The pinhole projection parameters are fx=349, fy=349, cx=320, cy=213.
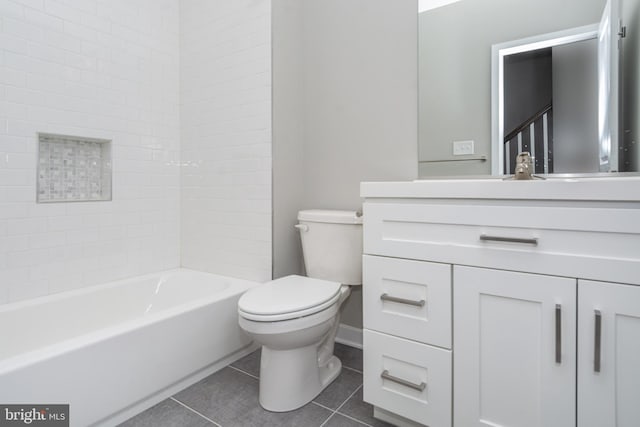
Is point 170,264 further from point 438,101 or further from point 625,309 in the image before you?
point 625,309

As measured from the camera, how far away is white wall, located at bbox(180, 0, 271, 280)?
198cm

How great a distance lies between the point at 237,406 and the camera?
1.48m

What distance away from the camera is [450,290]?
1131 mm

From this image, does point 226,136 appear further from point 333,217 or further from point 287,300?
point 287,300

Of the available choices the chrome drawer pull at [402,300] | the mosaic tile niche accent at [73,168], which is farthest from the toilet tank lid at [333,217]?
the mosaic tile niche accent at [73,168]

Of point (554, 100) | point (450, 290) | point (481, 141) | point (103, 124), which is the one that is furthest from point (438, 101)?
point (103, 124)

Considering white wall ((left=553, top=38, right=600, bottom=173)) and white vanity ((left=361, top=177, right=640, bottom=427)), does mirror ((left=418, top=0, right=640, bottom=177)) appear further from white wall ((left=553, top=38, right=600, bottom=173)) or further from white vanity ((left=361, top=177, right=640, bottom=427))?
white vanity ((left=361, top=177, right=640, bottom=427))

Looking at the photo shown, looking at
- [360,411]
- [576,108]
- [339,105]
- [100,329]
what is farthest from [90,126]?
[576,108]

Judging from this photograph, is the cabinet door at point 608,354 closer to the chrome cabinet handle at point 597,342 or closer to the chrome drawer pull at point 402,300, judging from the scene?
the chrome cabinet handle at point 597,342

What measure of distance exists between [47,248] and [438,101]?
82.5 inches

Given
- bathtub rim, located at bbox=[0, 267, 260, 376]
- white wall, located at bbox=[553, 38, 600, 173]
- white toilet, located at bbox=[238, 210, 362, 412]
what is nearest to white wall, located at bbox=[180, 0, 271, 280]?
bathtub rim, located at bbox=[0, 267, 260, 376]

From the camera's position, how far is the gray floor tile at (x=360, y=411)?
1365 millimetres

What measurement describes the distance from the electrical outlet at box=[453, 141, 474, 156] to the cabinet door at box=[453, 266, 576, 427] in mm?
732

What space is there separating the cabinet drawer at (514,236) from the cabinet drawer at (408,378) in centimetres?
32
